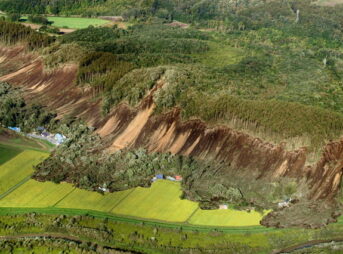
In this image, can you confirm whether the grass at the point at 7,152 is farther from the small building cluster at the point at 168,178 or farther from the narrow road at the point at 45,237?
the small building cluster at the point at 168,178

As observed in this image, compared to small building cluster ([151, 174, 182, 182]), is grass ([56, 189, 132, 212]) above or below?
below

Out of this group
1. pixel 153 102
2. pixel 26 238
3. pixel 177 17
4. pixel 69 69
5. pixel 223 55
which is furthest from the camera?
pixel 177 17

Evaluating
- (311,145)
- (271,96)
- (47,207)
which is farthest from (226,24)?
(47,207)

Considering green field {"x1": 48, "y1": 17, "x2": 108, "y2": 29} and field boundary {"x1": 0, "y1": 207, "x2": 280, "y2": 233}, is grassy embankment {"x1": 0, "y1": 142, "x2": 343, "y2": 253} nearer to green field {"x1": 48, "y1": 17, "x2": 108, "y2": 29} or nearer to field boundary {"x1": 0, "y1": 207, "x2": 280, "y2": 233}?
field boundary {"x1": 0, "y1": 207, "x2": 280, "y2": 233}

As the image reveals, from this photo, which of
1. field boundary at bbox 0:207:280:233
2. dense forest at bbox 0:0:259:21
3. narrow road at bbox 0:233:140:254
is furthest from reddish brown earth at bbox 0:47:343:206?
dense forest at bbox 0:0:259:21

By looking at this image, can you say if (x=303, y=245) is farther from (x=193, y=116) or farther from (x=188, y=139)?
(x=193, y=116)

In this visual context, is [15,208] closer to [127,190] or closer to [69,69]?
[127,190]
